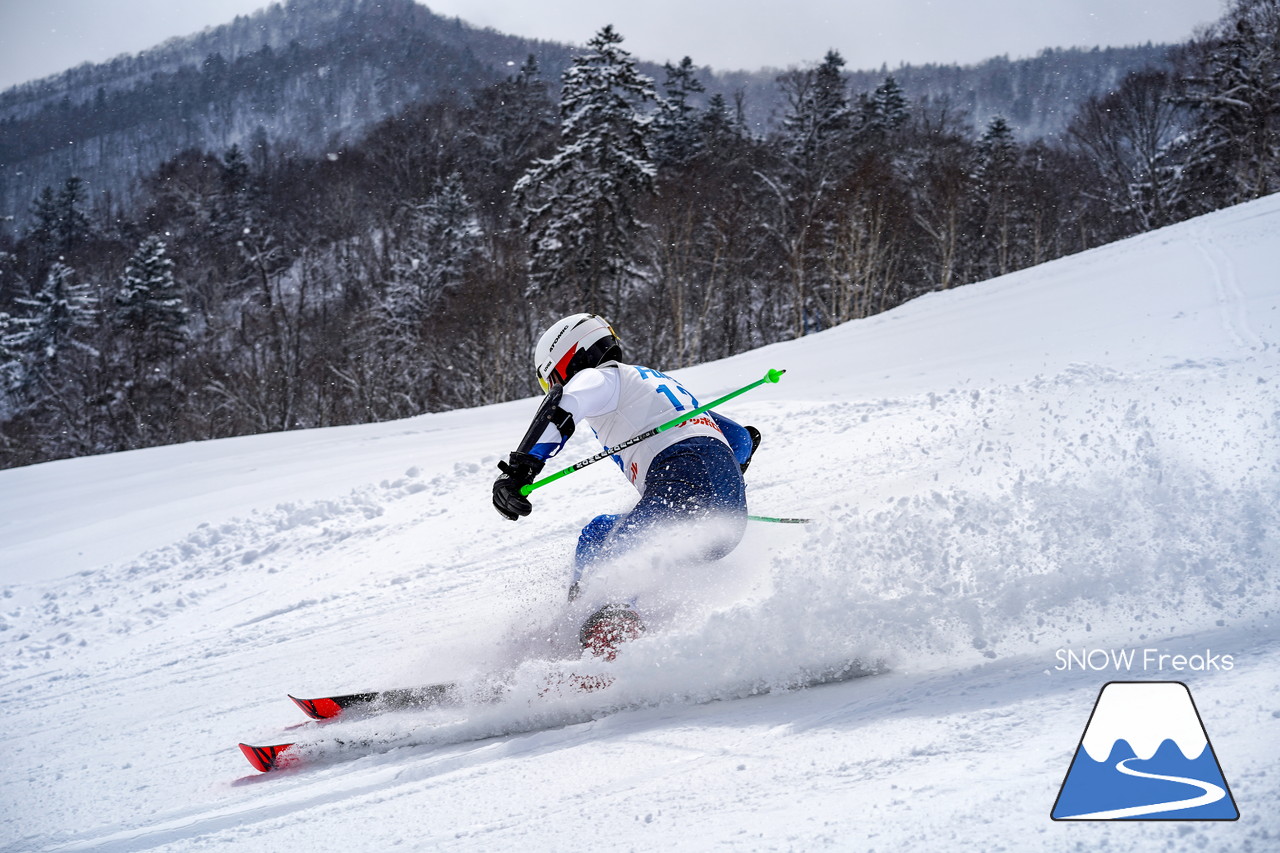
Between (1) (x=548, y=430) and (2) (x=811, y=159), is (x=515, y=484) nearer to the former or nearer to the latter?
(1) (x=548, y=430)

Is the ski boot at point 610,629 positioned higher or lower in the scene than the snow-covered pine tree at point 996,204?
lower

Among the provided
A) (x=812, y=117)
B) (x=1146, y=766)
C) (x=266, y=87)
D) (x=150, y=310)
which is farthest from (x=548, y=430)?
(x=266, y=87)

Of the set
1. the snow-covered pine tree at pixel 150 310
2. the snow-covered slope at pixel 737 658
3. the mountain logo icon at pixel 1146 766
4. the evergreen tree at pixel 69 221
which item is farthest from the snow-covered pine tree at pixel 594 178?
the evergreen tree at pixel 69 221

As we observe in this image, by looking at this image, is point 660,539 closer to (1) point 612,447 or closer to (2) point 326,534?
(1) point 612,447

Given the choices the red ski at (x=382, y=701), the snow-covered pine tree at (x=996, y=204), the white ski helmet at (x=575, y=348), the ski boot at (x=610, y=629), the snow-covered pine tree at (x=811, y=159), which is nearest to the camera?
the ski boot at (x=610, y=629)

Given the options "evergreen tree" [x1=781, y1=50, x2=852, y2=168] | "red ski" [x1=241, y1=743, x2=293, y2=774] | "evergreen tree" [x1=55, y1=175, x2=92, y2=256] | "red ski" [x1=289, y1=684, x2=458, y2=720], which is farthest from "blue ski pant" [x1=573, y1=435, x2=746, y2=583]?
"evergreen tree" [x1=55, y1=175, x2=92, y2=256]

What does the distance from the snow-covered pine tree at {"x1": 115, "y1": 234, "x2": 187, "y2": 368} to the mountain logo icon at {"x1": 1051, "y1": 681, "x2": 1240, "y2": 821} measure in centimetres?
3968

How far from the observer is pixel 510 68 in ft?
179

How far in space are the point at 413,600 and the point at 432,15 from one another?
12076cm

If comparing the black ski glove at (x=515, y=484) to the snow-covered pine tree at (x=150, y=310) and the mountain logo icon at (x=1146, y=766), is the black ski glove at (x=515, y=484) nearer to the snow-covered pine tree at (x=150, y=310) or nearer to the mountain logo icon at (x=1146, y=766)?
the mountain logo icon at (x=1146, y=766)

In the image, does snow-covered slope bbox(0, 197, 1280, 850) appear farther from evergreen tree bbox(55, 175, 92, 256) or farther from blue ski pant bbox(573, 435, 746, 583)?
evergreen tree bbox(55, 175, 92, 256)

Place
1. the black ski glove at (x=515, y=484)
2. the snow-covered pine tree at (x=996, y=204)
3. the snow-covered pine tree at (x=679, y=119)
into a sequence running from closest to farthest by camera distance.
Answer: the black ski glove at (x=515, y=484), the snow-covered pine tree at (x=996, y=204), the snow-covered pine tree at (x=679, y=119)

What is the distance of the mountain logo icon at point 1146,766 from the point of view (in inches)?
65.0

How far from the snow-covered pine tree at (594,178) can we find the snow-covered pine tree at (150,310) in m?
19.9
